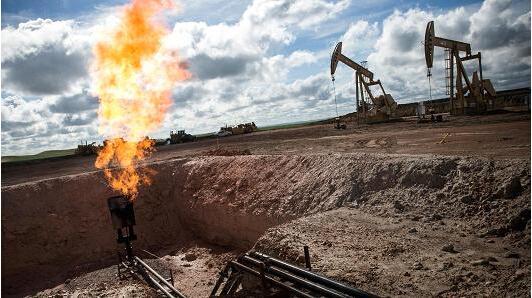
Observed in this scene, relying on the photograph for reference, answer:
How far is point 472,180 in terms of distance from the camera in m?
10.7

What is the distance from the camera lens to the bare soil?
7.87 m

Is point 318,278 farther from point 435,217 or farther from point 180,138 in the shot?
point 180,138

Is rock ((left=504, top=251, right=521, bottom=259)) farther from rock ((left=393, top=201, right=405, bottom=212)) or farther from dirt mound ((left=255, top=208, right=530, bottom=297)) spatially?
rock ((left=393, top=201, right=405, bottom=212))

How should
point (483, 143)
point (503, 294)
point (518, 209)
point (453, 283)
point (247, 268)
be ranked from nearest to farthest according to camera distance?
point (503, 294) < point (453, 283) < point (247, 268) < point (518, 209) < point (483, 143)

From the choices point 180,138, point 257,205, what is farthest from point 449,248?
point 180,138

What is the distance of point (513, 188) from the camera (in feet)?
31.6

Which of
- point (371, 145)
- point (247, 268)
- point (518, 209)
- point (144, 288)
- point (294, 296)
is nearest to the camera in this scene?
point (294, 296)

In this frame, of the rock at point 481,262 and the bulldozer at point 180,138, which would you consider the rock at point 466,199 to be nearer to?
the rock at point 481,262

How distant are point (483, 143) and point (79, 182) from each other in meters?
22.1

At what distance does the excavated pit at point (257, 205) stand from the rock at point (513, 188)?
31 millimetres

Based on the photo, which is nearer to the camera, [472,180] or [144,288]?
[472,180]

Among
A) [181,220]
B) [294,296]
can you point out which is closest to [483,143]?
[294,296]

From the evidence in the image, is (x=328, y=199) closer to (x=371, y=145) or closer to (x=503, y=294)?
(x=503, y=294)

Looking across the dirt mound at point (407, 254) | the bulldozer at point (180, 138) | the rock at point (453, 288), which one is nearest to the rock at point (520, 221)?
the dirt mound at point (407, 254)
